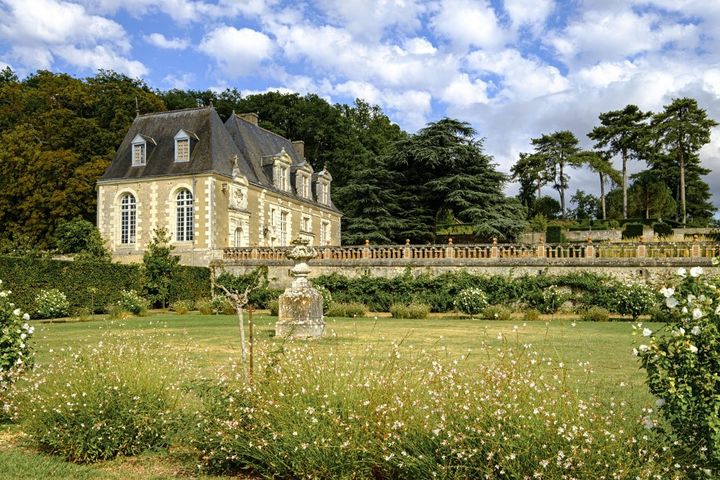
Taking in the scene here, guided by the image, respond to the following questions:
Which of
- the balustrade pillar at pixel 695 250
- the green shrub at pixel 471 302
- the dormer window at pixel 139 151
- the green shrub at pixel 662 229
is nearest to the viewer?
the green shrub at pixel 471 302

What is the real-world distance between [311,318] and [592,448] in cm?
835

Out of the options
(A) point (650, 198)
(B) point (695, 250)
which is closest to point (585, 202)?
(A) point (650, 198)

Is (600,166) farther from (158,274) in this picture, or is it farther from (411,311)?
(158,274)

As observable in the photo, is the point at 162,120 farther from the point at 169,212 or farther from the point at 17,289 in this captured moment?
the point at 17,289

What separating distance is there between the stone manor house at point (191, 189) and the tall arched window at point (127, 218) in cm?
4

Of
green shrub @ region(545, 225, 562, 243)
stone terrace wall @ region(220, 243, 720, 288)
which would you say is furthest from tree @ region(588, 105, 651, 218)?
stone terrace wall @ region(220, 243, 720, 288)

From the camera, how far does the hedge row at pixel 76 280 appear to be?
18203 millimetres

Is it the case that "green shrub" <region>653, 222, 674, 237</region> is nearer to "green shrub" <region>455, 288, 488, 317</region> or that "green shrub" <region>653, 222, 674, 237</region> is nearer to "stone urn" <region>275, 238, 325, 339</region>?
"green shrub" <region>455, 288, 488, 317</region>

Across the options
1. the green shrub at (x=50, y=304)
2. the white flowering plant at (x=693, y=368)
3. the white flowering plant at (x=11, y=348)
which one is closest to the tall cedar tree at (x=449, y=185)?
the green shrub at (x=50, y=304)

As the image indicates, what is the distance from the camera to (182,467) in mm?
4633

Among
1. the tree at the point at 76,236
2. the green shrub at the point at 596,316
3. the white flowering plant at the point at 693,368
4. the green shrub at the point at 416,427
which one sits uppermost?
the tree at the point at 76,236

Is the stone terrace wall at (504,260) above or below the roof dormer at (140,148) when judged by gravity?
below

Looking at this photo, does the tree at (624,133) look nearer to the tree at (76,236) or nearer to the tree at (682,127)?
the tree at (682,127)

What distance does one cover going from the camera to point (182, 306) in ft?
69.5
